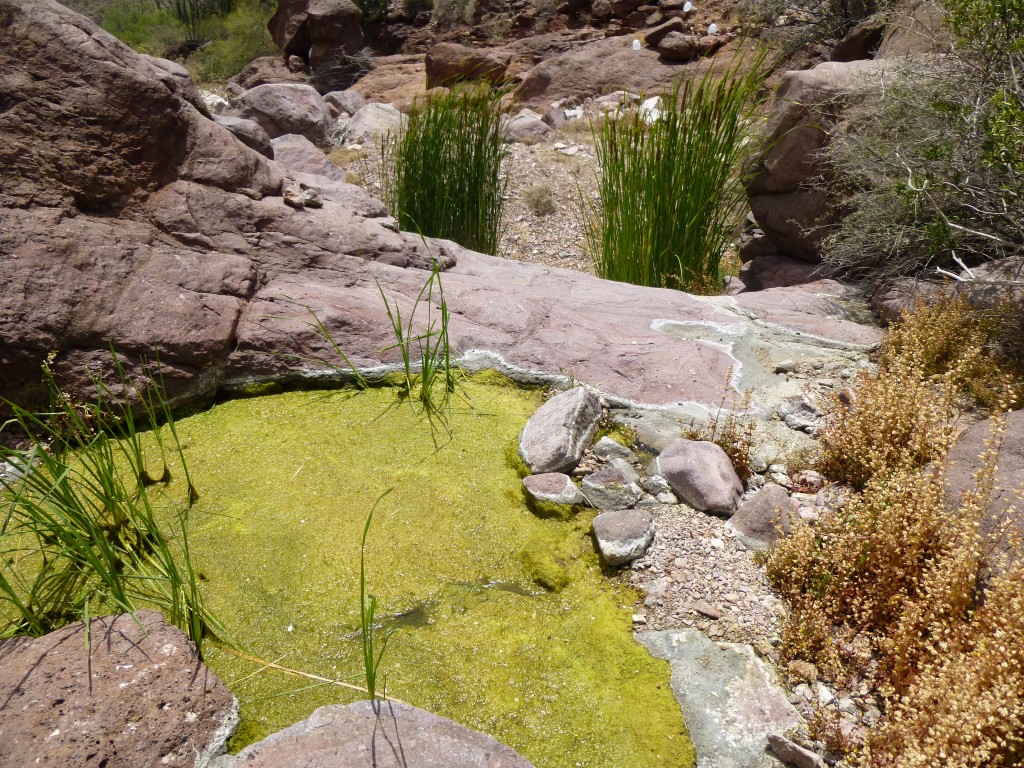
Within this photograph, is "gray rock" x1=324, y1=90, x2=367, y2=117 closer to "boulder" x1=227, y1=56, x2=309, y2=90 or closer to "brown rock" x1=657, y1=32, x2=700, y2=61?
"boulder" x1=227, y1=56, x2=309, y2=90

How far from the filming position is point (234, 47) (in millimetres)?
17828

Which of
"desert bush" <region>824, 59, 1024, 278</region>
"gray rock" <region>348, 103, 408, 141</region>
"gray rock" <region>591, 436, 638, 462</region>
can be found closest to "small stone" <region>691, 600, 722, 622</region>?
"gray rock" <region>591, 436, 638, 462</region>

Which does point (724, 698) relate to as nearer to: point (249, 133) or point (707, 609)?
point (707, 609)

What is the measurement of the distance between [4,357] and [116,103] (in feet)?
3.53

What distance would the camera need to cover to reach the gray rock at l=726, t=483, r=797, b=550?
2.10m

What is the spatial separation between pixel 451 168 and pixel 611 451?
3277 millimetres

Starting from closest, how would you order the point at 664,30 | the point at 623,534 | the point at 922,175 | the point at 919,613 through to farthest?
the point at 919,613 → the point at 623,534 → the point at 922,175 → the point at 664,30

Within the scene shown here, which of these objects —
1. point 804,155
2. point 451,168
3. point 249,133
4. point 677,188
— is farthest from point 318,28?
point 677,188

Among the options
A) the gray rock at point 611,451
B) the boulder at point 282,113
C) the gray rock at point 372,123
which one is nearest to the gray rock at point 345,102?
the gray rock at point 372,123

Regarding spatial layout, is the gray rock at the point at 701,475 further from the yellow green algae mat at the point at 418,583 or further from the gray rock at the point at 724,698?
the gray rock at the point at 724,698

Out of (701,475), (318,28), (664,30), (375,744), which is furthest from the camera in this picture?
(318,28)

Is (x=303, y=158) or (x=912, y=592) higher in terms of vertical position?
(x=303, y=158)

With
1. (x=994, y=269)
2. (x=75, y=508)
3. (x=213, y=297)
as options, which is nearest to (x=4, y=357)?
(x=213, y=297)

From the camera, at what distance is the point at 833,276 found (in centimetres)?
443
